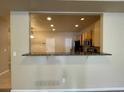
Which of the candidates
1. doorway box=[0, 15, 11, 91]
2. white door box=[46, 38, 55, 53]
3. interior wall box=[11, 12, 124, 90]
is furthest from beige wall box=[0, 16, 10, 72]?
interior wall box=[11, 12, 124, 90]

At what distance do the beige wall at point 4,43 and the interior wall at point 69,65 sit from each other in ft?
8.91

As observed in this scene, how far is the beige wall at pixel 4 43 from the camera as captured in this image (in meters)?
6.83

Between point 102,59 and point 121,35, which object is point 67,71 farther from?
point 121,35

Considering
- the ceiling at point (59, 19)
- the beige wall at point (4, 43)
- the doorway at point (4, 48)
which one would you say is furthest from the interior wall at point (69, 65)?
the beige wall at point (4, 43)

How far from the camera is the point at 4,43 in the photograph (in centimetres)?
723

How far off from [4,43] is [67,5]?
14.4ft

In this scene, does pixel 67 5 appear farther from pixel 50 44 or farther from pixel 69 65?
pixel 50 44

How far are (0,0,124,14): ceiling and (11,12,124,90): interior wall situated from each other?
1.20ft

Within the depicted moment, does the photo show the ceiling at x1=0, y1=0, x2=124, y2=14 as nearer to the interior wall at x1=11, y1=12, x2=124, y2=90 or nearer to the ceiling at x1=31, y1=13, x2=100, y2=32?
the interior wall at x1=11, y1=12, x2=124, y2=90

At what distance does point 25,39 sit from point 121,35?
97.8 inches

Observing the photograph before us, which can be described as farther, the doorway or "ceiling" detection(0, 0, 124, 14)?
the doorway

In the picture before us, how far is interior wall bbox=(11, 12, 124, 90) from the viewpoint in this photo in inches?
170

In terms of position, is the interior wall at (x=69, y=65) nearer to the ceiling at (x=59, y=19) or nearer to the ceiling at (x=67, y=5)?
the ceiling at (x=67, y=5)

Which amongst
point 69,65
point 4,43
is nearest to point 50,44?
point 4,43
